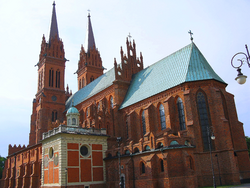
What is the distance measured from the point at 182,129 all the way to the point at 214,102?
5280 millimetres

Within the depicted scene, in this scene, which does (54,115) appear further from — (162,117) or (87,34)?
(162,117)

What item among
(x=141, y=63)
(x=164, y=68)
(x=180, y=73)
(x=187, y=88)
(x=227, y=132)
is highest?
(x=141, y=63)

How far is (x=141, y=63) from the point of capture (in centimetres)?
5181

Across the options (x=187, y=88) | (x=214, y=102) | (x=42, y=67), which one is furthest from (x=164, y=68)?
(x=42, y=67)

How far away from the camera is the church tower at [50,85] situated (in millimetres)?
61562

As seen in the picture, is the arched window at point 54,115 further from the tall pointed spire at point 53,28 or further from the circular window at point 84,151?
the circular window at point 84,151

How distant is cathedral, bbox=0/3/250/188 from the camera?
100ft

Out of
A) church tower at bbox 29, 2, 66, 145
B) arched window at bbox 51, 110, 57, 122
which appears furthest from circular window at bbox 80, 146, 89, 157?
arched window at bbox 51, 110, 57, 122

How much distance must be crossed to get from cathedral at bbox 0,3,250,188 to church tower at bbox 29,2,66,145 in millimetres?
11604

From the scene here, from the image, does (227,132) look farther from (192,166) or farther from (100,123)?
(100,123)

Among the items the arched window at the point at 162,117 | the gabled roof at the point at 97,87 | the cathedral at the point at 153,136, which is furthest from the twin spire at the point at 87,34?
the arched window at the point at 162,117

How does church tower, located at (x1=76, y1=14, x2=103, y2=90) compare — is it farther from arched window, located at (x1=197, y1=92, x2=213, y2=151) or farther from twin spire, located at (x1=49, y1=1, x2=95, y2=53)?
arched window, located at (x1=197, y1=92, x2=213, y2=151)

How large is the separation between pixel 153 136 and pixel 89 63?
45.6m

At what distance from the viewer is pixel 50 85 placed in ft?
212
